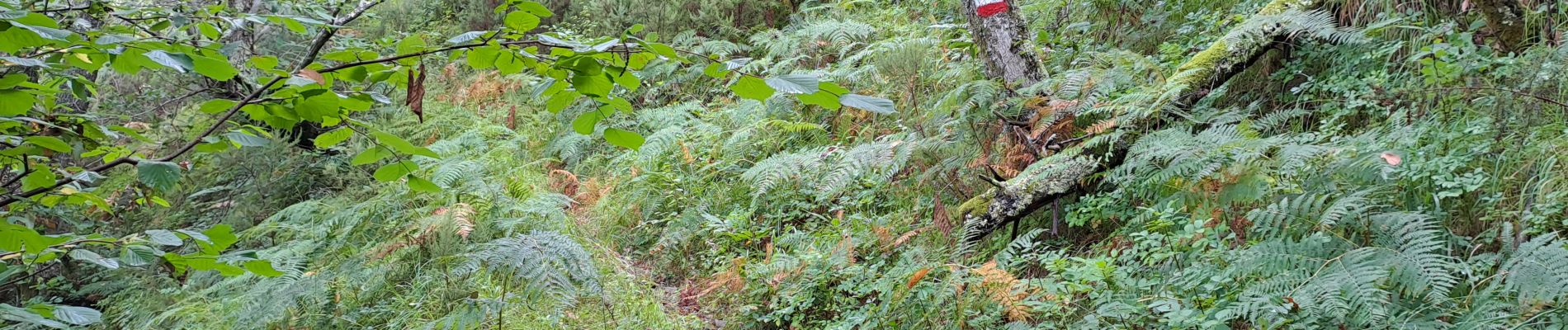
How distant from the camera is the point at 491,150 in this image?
314 inches

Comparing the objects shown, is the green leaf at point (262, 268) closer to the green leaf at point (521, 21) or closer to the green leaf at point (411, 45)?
the green leaf at point (411, 45)

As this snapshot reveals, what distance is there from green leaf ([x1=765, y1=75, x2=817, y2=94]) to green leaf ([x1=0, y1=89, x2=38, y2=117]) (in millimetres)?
1412

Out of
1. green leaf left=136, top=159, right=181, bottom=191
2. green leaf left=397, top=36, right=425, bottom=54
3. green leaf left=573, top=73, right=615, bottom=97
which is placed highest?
green leaf left=573, top=73, right=615, bottom=97

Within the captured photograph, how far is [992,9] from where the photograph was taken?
5258mm

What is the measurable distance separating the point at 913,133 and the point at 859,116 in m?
1.39

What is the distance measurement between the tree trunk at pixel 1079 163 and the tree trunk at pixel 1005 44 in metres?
0.88

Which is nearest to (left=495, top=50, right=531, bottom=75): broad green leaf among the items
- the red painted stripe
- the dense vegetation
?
the dense vegetation

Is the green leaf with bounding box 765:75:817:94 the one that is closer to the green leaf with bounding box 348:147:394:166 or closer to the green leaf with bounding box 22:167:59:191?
the green leaf with bounding box 348:147:394:166

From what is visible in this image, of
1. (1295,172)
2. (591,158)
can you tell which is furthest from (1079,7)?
(591,158)

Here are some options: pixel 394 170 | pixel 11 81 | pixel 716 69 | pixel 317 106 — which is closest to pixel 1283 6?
pixel 716 69

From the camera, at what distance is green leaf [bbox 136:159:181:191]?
66.7 inches

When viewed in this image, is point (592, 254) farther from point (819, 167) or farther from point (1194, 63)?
point (1194, 63)

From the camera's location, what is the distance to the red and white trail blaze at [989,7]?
5.26 m

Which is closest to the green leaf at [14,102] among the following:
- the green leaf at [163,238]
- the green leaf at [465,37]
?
the green leaf at [163,238]
